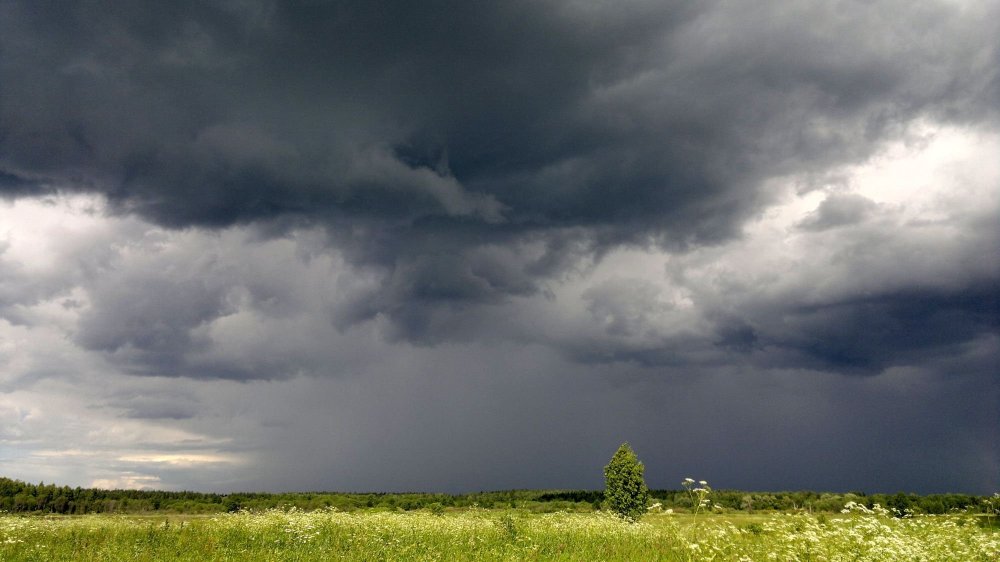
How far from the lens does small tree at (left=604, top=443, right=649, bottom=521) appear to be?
5406cm

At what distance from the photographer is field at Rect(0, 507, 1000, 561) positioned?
41.7ft

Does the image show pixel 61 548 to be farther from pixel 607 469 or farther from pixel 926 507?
pixel 926 507

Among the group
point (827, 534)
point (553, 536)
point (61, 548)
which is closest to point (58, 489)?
point (61, 548)

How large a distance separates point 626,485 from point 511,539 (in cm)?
3851

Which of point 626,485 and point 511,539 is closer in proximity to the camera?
point 511,539

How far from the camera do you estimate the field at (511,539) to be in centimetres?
1270

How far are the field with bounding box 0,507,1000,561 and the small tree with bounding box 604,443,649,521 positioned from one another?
30.1m

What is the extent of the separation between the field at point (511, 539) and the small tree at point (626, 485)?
98.8ft

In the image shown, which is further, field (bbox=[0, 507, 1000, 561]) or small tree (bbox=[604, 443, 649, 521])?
small tree (bbox=[604, 443, 649, 521])

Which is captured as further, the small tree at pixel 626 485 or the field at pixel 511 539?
the small tree at pixel 626 485

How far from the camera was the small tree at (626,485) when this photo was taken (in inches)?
2128

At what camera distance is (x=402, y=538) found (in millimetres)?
19938

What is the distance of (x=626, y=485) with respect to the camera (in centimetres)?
5469

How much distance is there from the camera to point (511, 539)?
781 inches
